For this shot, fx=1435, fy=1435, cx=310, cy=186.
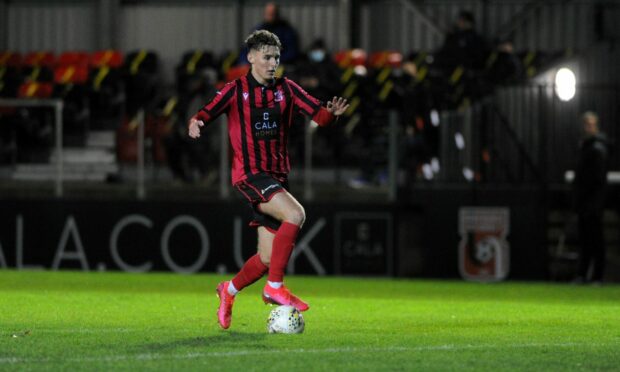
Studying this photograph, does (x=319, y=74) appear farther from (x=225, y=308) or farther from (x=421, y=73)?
(x=225, y=308)

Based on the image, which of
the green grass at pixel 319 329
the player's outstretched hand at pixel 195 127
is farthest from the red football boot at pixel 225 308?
the player's outstretched hand at pixel 195 127

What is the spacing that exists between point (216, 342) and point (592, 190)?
856 cm

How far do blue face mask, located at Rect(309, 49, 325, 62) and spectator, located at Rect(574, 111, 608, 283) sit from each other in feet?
25.2

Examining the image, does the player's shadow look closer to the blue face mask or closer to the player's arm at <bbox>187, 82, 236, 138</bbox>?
the player's arm at <bbox>187, 82, 236, 138</bbox>

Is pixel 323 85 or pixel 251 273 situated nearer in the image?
pixel 251 273

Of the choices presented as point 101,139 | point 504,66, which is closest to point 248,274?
point 101,139

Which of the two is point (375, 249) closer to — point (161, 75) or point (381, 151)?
point (381, 151)

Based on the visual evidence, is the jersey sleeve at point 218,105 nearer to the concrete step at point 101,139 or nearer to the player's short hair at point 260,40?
the player's short hair at point 260,40

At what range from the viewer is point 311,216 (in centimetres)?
1783

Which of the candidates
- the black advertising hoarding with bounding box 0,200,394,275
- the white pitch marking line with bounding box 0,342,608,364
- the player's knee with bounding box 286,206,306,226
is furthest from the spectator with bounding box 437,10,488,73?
the white pitch marking line with bounding box 0,342,608,364

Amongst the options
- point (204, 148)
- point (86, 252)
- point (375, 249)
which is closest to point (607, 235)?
point (375, 249)

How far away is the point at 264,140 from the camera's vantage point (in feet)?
31.5

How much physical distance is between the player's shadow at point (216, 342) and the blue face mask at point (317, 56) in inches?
567

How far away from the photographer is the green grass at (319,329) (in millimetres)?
7848
